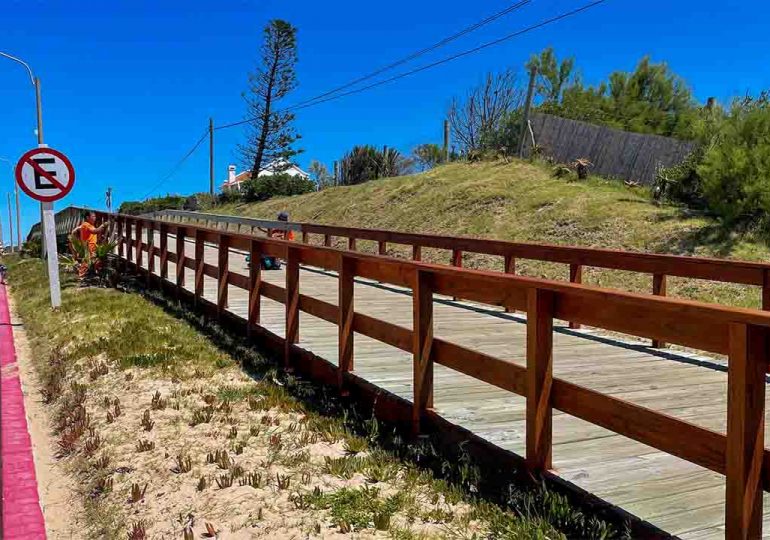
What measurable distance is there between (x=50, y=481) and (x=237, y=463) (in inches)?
59.1

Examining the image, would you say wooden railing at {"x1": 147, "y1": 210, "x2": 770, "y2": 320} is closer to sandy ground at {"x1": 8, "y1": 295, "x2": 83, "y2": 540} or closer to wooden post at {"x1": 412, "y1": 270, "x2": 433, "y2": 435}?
wooden post at {"x1": 412, "y1": 270, "x2": 433, "y2": 435}

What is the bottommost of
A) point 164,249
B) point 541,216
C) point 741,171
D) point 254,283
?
point 254,283

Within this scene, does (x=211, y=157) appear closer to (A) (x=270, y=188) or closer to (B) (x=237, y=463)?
(A) (x=270, y=188)

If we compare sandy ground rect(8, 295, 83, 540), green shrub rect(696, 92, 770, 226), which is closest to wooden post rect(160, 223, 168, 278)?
sandy ground rect(8, 295, 83, 540)

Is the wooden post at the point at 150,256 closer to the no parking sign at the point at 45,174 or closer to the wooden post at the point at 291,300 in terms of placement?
the no parking sign at the point at 45,174

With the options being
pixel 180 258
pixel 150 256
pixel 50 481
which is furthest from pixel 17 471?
pixel 150 256

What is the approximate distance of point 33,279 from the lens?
18641 millimetres

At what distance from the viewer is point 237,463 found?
16.4ft

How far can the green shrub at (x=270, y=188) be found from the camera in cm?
4362

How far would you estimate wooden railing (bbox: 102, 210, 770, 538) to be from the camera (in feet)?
9.22

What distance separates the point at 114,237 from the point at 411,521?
49.5 feet

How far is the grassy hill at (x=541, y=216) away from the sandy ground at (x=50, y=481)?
380 inches

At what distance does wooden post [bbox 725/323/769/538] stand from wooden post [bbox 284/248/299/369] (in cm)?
485

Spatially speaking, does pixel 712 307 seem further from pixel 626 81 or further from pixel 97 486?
pixel 626 81
